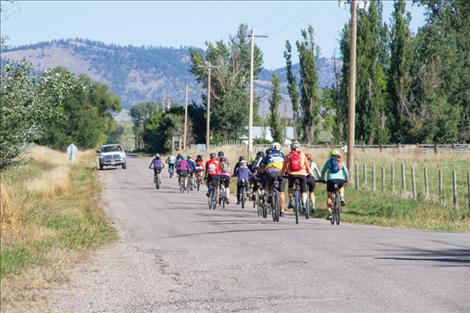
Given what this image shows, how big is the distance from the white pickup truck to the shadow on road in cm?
5392

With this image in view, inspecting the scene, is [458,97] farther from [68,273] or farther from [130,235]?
[68,273]

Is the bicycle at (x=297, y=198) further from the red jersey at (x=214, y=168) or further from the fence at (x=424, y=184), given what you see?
the red jersey at (x=214, y=168)

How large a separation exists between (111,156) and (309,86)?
2282 cm

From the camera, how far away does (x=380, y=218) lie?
24.7 m

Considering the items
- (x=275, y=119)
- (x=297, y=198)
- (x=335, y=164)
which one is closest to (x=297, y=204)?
(x=297, y=198)

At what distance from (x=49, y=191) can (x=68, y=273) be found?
25.6 metres

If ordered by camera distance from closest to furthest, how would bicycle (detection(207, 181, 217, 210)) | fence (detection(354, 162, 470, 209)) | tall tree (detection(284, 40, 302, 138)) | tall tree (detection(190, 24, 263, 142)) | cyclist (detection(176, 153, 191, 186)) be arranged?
1. fence (detection(354, 162, 470, 209))
2. bicycle (detection(207, 181, 217, 210))
3. cyclist (detection(176, 153, 191, 186))
4. tall tree (detection(284, 40, 302, 138))
5. tall tree (detection(190, 24, 263, 142))

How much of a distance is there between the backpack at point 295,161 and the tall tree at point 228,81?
70178mm

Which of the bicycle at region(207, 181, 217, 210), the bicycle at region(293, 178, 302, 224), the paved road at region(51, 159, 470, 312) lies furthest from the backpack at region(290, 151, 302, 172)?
the bicycle at region(207, 181, 217, 210)

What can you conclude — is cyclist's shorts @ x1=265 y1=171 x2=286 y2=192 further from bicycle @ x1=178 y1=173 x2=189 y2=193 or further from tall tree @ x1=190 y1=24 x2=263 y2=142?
tall tree @ x1=190 y1=24 x2=263 y2=142

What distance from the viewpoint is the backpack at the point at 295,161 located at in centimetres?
2072

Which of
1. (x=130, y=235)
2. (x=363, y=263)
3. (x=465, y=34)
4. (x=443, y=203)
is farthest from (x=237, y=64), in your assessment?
(x=363, y=263)

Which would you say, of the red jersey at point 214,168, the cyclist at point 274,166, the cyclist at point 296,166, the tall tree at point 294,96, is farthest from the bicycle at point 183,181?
the tall tree at point 294,96

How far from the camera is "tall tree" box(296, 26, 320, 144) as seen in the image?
81.8 metres
